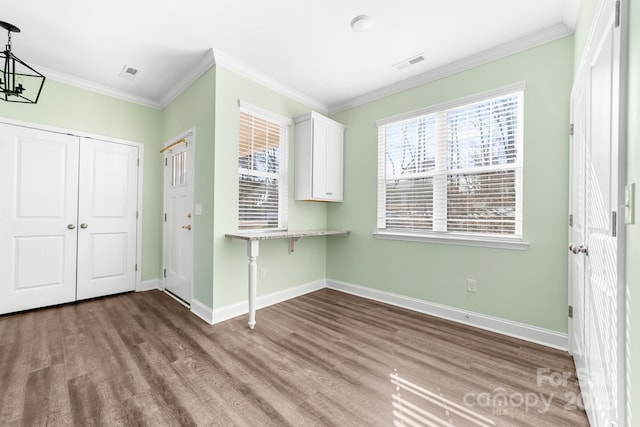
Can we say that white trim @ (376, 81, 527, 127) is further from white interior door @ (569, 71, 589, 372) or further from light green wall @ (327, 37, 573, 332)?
white interior door @ (569, 71, 589, 372)

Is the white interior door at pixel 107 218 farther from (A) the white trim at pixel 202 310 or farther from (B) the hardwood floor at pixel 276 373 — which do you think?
(A) the white trim at pixel 202 310

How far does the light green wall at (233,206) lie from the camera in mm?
2951

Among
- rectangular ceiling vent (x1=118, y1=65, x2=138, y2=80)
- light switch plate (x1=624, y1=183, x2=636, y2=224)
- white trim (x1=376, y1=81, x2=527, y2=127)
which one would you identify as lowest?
light switch plate (x1=624, y1=183, x2=636, y2=224)

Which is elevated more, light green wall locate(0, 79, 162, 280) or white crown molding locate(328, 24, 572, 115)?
white crown molding locate(328, 24, 572, 115)

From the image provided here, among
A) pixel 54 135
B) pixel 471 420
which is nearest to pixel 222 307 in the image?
pixel 471 420

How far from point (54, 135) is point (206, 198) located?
2.11 metres

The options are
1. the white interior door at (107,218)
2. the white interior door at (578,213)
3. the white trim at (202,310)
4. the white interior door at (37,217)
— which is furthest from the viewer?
the white interior door at (107,218)

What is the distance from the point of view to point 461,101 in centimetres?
296

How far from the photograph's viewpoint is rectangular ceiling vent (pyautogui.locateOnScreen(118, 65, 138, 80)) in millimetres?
3179

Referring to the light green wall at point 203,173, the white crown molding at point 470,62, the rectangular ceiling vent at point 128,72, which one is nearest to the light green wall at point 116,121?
the rectangular ceiling vent at point 128,72

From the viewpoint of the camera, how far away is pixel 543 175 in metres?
2.47

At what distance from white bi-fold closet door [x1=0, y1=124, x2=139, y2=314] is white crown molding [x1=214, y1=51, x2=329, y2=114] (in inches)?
80.1

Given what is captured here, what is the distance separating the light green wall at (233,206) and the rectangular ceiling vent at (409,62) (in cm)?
144

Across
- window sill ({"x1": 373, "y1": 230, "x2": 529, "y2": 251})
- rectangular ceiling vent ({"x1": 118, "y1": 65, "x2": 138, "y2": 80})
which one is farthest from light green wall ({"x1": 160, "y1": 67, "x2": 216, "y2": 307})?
window sill ({"x1": 373, "y1": 230, "x2": 529, "y2": 251})
